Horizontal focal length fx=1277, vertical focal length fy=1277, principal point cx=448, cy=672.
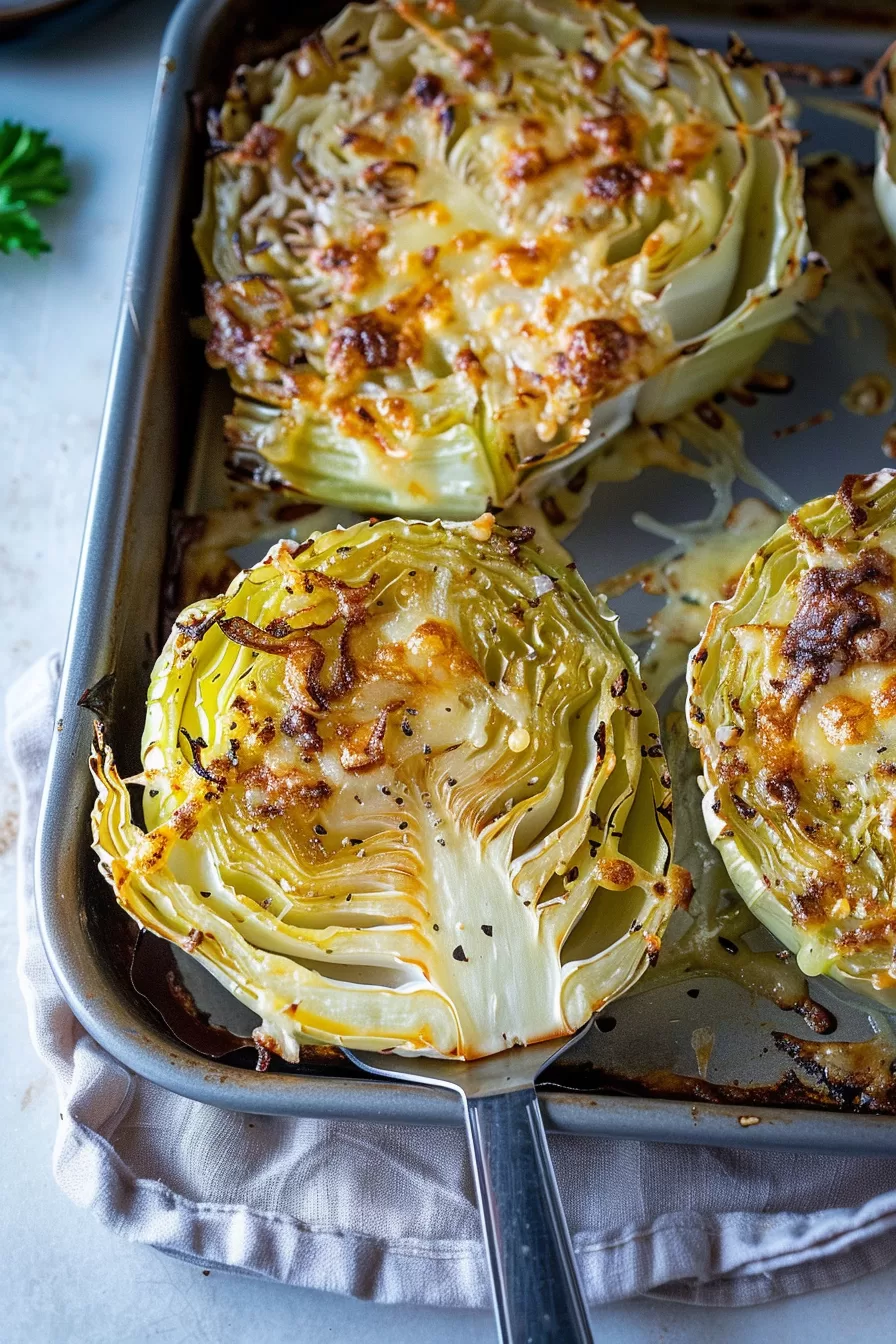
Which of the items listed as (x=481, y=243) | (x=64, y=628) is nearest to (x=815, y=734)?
(x=481, y=243)

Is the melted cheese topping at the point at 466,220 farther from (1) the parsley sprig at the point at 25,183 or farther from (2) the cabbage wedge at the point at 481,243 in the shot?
(1) the parsley sprig at the point at 25,183

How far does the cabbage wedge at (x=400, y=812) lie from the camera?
174 centimetres

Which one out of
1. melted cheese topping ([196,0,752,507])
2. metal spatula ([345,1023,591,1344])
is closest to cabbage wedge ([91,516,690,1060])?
metal spatula ([345,1023,591,1344])

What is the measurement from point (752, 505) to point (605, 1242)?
1.25 m

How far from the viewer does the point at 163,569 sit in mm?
2168

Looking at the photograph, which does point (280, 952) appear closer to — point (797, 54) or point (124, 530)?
point (124, 530)

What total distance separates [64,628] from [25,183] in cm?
97

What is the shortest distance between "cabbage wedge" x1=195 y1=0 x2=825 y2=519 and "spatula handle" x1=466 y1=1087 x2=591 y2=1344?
1008 millimetres

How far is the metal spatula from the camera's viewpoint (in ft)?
4.90

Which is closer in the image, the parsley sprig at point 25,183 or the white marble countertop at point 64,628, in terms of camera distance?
the white marble countertop at point 64,628

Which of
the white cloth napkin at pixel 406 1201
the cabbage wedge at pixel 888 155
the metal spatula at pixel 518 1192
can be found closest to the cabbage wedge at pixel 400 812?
the metal spatula at pixel 518 1192

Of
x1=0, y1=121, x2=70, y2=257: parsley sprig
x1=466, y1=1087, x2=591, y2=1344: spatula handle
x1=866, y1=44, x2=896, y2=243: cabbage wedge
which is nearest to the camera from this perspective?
x1=466, y1=1087, x2=591, y2=1344: spatula handle

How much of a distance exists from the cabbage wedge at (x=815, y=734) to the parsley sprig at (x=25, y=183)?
1621mm

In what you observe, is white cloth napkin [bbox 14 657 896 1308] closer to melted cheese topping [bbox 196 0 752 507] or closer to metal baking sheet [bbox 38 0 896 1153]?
metal baking sheet [bbox 38 0 896 1153]
